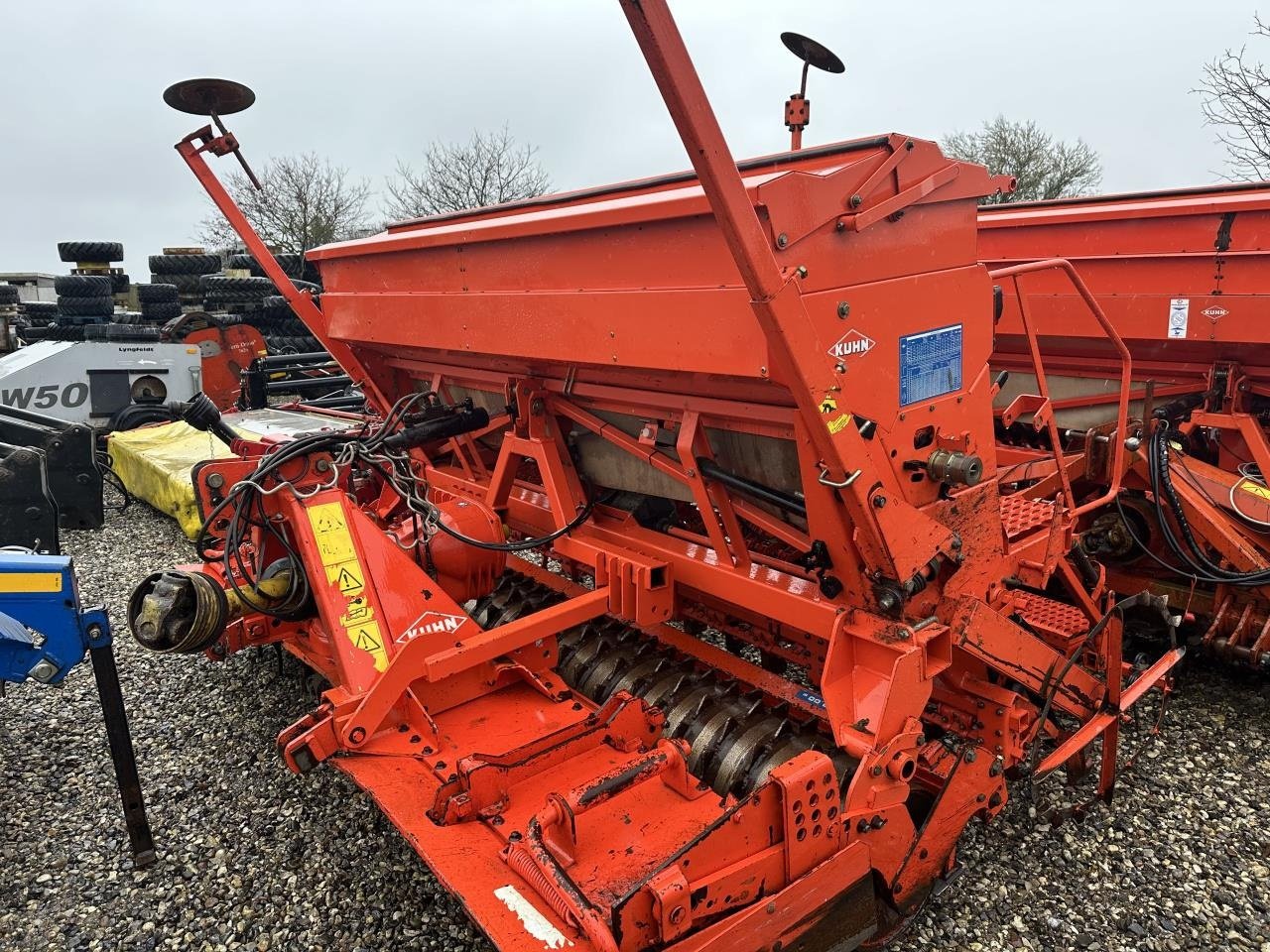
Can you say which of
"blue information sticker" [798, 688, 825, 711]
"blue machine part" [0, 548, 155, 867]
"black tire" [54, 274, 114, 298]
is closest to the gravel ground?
"blue machine part" [0, 548, 155, 867]

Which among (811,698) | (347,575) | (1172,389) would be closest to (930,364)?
(811,698)

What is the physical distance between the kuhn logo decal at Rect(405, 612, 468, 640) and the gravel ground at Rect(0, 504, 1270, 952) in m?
0.80

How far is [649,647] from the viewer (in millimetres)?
3621

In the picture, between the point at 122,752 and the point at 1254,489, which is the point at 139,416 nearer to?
the point at 122,752

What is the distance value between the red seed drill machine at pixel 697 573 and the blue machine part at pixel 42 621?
263 mm

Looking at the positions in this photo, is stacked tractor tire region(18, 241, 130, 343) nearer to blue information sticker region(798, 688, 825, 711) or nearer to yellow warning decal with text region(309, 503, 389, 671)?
yellow warning decal with text region(309, 503, 389, 671)

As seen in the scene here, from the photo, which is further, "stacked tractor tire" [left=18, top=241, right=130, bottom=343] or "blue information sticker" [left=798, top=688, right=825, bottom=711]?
"stacked tractor tire" [left=18, top=241, right=130, bottom=343]

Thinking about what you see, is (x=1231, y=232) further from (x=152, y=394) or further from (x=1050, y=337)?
(x=152, y=394)

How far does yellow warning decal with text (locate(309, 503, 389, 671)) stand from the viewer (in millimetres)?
2996

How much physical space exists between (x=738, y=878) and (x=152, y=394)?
904 cm

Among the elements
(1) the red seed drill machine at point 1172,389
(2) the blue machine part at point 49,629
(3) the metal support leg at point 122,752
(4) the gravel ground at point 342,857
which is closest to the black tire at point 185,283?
(4) the gravel ground at point 342,857

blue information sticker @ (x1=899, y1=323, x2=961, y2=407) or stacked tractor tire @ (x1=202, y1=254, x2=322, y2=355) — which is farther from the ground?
stacked tractor tire @ (x1=202, y1=254, x2=322, y2=355)

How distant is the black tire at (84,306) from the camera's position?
13.0 m

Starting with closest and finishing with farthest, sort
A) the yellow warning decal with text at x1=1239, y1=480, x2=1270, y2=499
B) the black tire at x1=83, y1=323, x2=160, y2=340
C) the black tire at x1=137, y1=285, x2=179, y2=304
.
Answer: the yellow warning decal with text at x1=1239, y1=480, x2=1270, y2=499 → the black tire at x1=83, y1=323, x2=160, y2=340 → the black tire at x1=137, y1=285, x2=179, y2=304
